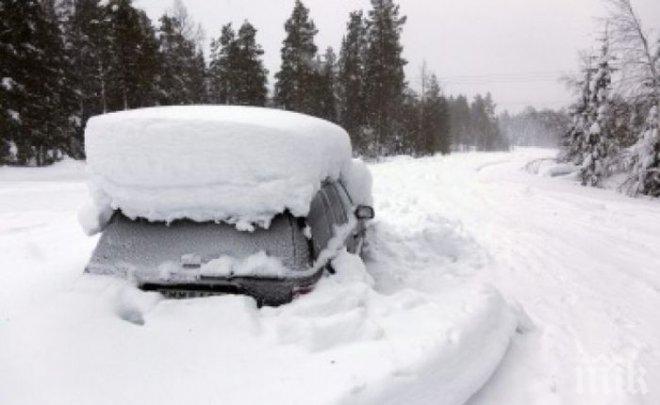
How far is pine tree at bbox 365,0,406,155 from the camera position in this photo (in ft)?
145

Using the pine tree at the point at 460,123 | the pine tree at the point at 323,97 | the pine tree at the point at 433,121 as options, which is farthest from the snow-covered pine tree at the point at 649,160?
the pine tree at the point at 460,123

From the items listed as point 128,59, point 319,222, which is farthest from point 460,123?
point 319,222

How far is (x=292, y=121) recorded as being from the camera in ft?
14.1

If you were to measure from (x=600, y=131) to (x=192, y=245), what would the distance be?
2807cm

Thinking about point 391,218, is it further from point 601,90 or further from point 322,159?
point 601,90

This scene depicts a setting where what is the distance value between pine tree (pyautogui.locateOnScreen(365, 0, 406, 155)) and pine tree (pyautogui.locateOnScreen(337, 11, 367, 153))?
91cm

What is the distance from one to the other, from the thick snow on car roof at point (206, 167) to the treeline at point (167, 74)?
23923mm

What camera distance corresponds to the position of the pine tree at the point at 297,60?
43.5m

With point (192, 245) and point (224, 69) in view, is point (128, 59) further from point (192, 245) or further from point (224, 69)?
point (192, 245)

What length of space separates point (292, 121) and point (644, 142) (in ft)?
71.4

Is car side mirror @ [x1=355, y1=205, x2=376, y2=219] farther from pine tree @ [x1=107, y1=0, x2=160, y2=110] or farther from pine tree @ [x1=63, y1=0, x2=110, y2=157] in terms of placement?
pine tree @ [x1=63, y1=0, x2=110, y2=157]

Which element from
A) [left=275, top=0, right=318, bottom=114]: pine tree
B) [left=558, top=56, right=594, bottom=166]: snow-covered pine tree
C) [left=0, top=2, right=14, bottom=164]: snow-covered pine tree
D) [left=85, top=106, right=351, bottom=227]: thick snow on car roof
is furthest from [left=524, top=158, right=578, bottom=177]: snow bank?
[left=85, top=106, right=351, bottom=227]: thick snow on car roof

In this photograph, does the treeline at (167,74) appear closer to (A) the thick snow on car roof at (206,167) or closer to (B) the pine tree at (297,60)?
(B) the pine tree at (297,60)

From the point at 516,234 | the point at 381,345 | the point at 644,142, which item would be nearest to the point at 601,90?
the point at 644,142
